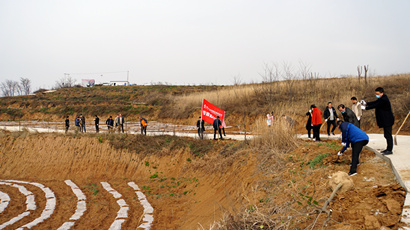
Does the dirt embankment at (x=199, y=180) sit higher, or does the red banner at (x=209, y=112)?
the red banner at (x=209, y=112)

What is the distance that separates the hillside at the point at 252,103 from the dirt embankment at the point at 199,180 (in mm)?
3562

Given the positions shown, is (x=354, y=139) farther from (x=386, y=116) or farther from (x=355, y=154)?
(x=386, y=116)

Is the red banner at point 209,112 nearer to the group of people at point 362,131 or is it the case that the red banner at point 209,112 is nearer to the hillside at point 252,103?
the hillside at point 252,103

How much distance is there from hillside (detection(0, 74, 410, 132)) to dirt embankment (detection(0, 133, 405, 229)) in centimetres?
356

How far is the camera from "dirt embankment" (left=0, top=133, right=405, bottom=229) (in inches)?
231

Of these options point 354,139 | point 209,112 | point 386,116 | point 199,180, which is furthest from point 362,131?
point 209,112

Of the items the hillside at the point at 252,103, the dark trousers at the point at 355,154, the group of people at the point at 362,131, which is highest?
the hillside at the point at 252,103

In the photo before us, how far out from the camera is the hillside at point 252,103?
2453 centimetres

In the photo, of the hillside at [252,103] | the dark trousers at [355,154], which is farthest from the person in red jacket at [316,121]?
the dark trousers at [355,154]

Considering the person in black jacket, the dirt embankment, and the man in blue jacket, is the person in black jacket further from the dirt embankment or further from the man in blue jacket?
the man in blue jacket

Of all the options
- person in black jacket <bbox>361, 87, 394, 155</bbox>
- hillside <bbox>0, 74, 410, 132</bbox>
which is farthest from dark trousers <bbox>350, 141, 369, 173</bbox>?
hillside <bbox>0, 74, 410, 132</bbox>

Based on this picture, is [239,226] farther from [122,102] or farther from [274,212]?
[122,102]

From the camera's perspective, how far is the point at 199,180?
47.0 ft

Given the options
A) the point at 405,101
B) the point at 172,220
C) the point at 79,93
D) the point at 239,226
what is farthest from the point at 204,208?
the point at 79,93
